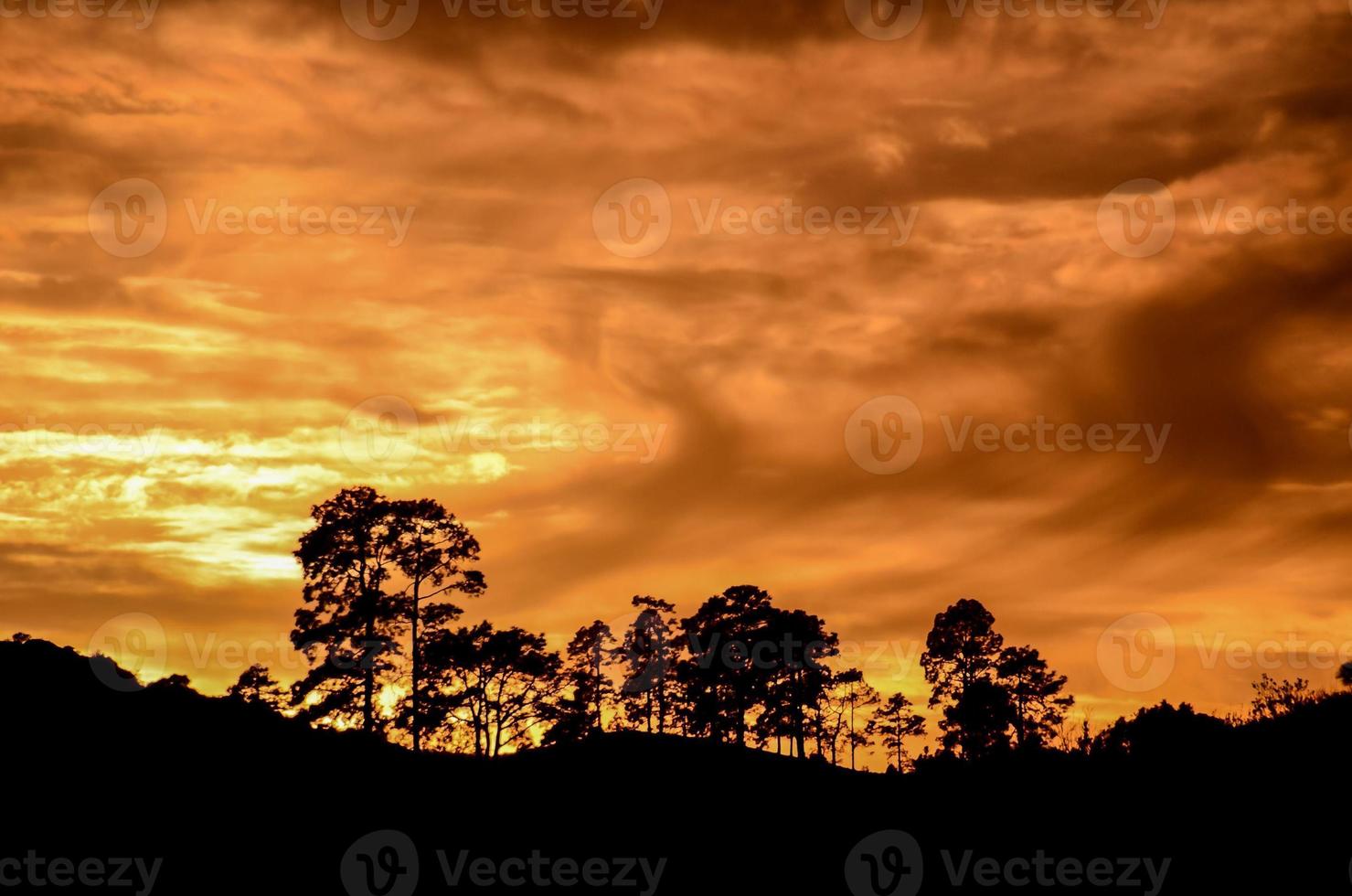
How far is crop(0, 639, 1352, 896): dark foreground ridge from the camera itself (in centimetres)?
2428

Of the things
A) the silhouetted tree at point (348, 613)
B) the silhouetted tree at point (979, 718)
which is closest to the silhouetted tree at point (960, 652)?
the silhouetted tree at point (979, 718)

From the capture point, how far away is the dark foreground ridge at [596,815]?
956 inches

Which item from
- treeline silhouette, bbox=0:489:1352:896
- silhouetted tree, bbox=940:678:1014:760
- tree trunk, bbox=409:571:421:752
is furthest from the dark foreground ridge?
silhouetted tree, bbox=940:678:1014:760

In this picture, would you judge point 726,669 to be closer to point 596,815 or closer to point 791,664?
point 791,664

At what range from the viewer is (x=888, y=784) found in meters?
39.0

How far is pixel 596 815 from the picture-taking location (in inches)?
1438

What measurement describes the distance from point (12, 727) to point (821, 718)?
183 ft

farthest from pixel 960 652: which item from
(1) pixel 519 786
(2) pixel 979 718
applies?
(1) pixel 519 786

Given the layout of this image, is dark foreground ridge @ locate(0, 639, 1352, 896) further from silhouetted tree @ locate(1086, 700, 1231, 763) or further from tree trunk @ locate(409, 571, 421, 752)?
tree trunk @ locate(409, 571, 421, 752)

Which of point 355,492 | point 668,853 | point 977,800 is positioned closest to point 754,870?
point 668,853

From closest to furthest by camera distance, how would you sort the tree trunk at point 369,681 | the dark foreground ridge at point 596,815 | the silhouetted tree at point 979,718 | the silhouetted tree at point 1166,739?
the dark foreground ridge at point 596,815 → the silhouetted tree at point 1166,739 → the tree trunk at point 369,681 → the silhouetted tree at point 979,718

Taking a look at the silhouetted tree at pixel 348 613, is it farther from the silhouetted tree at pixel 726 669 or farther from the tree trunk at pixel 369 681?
the silhouetted tree at pixel 726 669

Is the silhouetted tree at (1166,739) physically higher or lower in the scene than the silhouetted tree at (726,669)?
lower

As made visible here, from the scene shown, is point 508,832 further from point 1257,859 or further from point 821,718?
point 821,718
